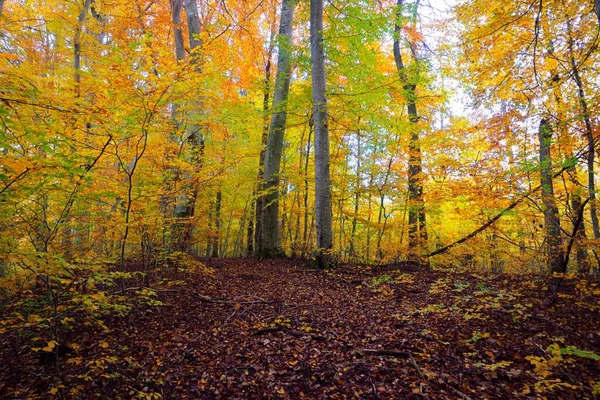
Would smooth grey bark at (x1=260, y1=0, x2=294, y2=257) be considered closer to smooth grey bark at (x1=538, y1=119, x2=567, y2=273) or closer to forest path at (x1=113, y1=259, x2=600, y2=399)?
forest path at (x1=113, y1=259, x2=600, y2=399)

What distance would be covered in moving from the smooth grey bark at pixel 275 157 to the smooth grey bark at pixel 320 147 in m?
1.67

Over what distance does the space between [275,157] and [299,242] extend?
3.14 metres

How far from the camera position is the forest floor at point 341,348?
2824mm

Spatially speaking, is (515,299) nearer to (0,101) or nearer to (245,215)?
(0,101)

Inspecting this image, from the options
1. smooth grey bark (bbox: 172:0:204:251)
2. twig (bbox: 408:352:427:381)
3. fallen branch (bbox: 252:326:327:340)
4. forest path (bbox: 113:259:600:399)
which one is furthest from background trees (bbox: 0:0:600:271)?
twig (bbox: 408:352:427:381)

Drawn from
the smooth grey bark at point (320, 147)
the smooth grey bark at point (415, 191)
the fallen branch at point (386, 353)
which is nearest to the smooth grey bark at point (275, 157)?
the smooth grey bark at point (320, 147)

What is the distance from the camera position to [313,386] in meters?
2.94

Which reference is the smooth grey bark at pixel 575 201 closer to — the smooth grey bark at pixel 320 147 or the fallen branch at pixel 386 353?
the fallen branch at pixel 386 353

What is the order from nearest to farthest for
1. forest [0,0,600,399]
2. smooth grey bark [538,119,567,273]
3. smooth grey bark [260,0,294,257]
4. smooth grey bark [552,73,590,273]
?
1. forest [0,0,600,399]
2. smooth grey bark [552,73,590,273]
3. smooth grey bark [538,119,567,273]
4. smooth grey bark [260,0,294,257]

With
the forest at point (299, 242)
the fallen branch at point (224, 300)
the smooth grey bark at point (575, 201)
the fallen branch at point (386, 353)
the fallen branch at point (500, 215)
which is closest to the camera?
the forest at point (299, 242)

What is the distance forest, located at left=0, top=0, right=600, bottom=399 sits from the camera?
299 centimetres

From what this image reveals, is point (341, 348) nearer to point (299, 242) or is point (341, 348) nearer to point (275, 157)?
point (275, 157)

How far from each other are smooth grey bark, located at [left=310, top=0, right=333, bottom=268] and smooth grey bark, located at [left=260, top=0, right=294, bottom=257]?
1672mm

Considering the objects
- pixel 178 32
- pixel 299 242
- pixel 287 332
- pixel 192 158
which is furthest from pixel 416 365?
pixel 178 32
